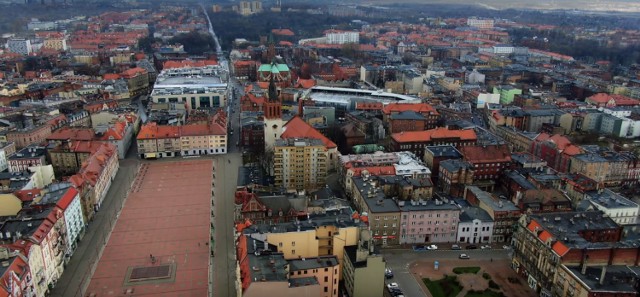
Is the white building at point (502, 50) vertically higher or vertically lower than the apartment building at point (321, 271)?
higher

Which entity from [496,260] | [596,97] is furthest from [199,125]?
[596,97]

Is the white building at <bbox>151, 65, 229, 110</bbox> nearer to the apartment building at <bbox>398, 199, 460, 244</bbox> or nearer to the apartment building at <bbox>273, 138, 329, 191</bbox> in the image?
the apartment building at <bbox>273, 138, 329, 191</bbox>

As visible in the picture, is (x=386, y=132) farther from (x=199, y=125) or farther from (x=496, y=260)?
(x=496, y=260)

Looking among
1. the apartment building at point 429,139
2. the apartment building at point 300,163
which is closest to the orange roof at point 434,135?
the apartment building at point 429,139

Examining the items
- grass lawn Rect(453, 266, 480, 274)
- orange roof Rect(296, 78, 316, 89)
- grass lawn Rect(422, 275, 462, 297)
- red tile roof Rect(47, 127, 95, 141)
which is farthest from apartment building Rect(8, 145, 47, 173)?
orange roof Rect(296, 78, 316, 89)

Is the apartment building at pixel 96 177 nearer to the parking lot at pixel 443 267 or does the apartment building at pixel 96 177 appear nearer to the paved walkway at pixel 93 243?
the paved walkway at pixel 93 243
